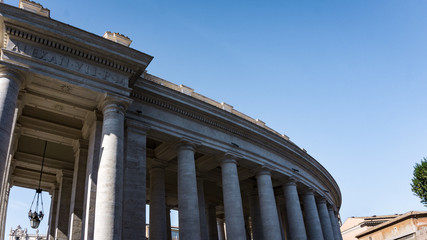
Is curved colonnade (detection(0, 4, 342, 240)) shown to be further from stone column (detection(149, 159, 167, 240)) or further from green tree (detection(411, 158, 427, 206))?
green tree (detection(411, 158, 427, 206))

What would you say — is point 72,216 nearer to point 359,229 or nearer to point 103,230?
point 103,230

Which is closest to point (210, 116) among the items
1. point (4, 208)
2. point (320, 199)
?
point (4, 208)

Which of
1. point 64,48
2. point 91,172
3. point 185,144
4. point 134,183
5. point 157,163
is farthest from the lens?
point 157,163

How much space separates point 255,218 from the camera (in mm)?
38844

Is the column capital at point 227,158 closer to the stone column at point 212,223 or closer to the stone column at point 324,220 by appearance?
the stone column at point 212,223

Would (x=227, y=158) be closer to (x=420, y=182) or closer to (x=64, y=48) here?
(x=64, y=48)

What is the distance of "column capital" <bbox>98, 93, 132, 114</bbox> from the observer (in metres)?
21.8

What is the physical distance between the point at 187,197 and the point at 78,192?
25.1 feet

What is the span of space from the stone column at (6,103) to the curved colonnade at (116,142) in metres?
0.05

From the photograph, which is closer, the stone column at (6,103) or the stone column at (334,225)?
the stone column at (6,103)

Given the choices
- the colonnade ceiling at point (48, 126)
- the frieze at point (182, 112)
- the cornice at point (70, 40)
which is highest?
the cornice at point (70, 40)

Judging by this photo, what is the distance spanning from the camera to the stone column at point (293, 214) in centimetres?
3522

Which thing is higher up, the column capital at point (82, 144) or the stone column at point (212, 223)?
the column capital at point (82, 144)

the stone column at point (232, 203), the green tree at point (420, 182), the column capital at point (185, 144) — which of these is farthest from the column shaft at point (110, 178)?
the green tree at point (420, 182)
